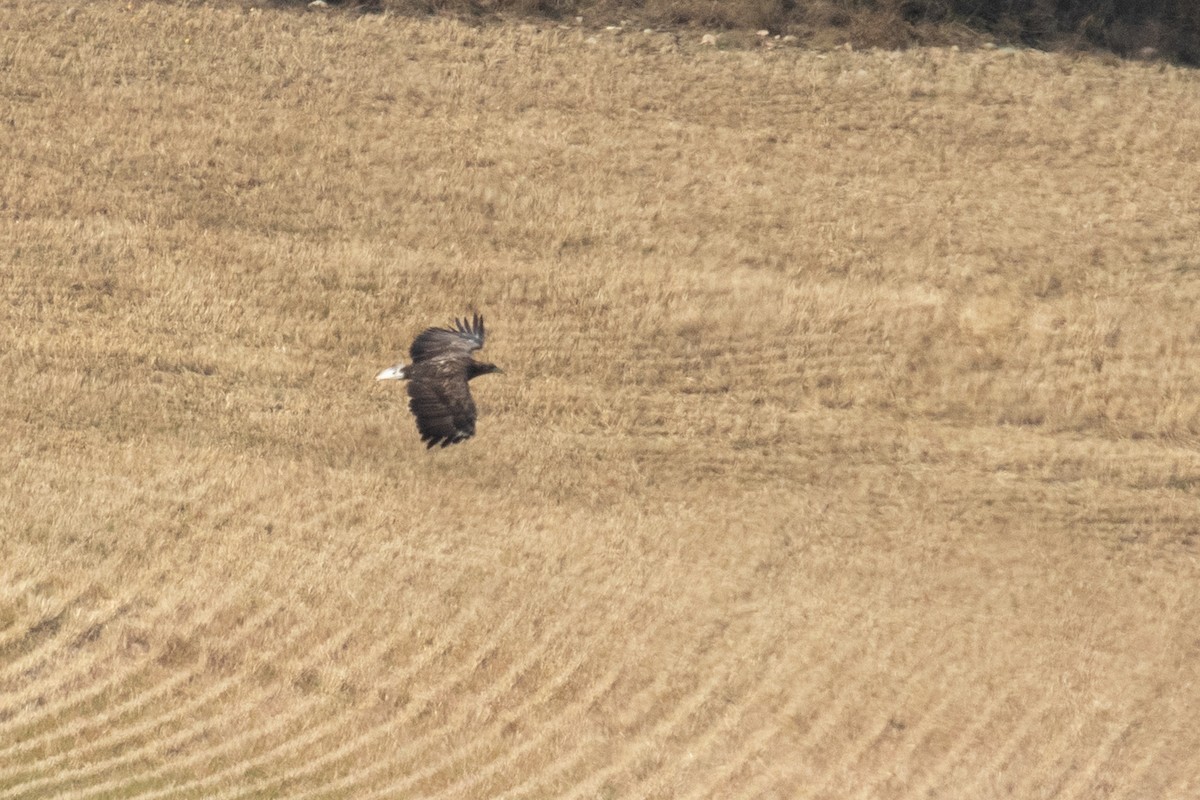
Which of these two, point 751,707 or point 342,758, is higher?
point 751,707

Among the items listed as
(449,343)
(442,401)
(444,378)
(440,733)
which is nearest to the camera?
(442,401)

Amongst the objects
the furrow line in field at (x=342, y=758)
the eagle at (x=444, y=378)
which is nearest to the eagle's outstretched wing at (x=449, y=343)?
the eagle at (x=444, y=378)

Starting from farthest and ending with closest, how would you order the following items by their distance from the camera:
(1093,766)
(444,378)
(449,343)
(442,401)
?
1. (1093,766)
2. (449,343)
3. (444,378)
4. (442,401)

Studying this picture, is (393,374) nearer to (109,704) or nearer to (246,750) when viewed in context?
(246,750)

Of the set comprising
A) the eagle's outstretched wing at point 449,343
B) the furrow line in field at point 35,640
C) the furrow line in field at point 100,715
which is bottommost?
the furrow line in field at point 100,715

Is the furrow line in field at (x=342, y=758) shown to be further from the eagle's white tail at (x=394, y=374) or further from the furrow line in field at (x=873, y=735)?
the furrow line in field at (x=873, y=735)

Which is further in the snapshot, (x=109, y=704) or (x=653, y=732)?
(x=653, y=732)

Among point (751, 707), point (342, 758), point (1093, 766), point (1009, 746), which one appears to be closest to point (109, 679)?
point (342, 758)

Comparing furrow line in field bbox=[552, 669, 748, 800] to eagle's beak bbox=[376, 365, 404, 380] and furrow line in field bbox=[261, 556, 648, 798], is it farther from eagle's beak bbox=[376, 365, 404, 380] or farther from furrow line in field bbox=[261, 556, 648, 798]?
eagle's beak bbox=[376, 365, 404, 380]
